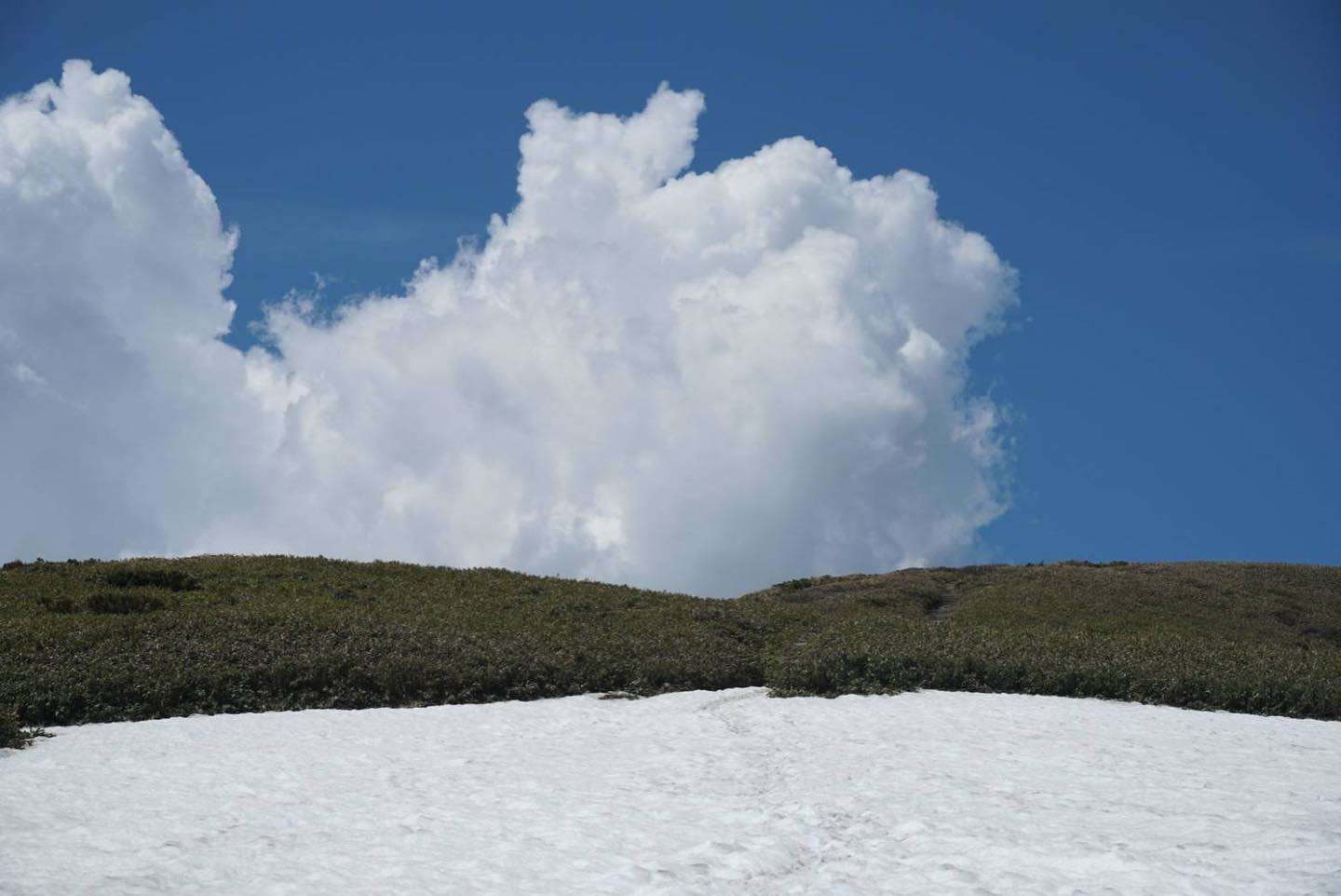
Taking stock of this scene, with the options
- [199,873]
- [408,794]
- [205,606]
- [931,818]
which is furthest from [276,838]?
[205,606]

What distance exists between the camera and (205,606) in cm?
2550

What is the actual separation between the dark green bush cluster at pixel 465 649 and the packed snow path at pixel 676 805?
1.94 metres

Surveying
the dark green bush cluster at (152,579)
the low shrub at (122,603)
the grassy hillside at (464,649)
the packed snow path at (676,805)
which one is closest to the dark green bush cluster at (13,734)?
the packed snow path at (676,805)

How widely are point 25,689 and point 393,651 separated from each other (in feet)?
20.6

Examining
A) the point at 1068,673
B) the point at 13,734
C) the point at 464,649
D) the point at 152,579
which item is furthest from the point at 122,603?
the point at 1068,673

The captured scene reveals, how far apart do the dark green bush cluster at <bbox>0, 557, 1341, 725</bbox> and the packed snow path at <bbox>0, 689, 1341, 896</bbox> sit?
194 cm

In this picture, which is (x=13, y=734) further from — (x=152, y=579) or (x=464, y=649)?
(x=152, y=579)

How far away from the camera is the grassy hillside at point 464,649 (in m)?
19.5

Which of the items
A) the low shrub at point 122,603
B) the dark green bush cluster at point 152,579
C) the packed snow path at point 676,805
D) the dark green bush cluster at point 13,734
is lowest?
the packed snow path at point 676,805

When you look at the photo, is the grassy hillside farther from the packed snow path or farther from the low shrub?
the packed snow path

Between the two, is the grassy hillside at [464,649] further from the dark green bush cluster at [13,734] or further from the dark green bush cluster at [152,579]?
the dark green bush cluster at [13,734]

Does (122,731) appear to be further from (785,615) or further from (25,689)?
(785,615)

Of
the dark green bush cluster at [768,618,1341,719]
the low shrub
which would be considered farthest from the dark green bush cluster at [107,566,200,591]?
the dark green bush cluster at [768,618,1341,719]

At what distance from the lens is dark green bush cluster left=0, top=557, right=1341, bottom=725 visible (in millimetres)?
19547
